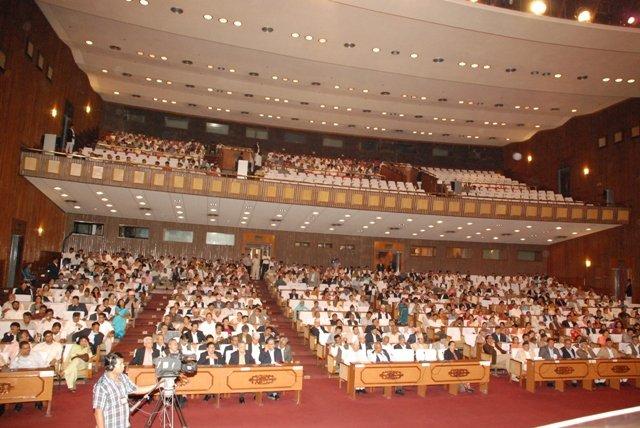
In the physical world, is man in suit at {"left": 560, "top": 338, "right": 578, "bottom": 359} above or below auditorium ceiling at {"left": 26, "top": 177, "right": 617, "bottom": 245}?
below

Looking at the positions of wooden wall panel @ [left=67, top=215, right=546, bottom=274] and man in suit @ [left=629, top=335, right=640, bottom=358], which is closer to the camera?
man in suit @ [left=629, top=335, right=640, bottom=358]

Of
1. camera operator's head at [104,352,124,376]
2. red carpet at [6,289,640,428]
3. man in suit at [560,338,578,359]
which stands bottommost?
red carpet at [6,289,640,428]

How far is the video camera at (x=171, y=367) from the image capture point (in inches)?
184

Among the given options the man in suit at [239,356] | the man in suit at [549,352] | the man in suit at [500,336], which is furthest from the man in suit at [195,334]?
the man in suit at [549,352]

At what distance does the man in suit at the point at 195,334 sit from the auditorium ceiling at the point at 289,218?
700 cm

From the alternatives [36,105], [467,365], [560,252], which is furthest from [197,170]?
[560,252]

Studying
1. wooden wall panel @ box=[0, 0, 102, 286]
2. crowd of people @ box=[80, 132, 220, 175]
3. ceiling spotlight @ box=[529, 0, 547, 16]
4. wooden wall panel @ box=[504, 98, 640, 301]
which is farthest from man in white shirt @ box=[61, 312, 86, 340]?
wooden wall panel @ box=[504, 98, 640, 301]

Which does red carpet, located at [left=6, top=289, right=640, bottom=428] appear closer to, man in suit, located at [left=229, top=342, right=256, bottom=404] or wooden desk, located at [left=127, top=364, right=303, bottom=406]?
wooden desk, located at [left=127, top=364, right=303, bottom=406]

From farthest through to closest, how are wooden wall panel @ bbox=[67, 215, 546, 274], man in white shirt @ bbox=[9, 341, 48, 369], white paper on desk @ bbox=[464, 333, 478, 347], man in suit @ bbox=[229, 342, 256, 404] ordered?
wooden wall panel @ bbox=[67, 215, 546, 274] < white paper on desk @ bbox=[464, 333, 478, 347] < man in suit @ bbox=[229, 342, 256, 404] < man in white shirt @ bbox=[9, 341, 48, 369]

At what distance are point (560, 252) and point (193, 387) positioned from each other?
21251mm

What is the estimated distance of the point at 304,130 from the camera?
26266 millimetres

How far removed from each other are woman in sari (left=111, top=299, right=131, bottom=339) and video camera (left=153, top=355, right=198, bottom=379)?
19.8ft

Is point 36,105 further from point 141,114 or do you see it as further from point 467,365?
point 467,365

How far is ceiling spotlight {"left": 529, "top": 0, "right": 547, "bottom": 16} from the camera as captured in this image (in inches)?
502
